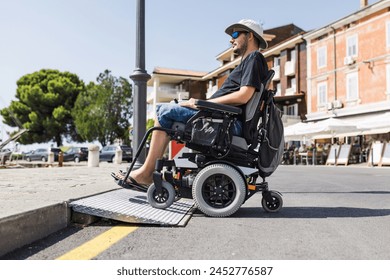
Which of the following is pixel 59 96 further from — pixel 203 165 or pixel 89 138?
pixel 203 165

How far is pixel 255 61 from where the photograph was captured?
141 inches

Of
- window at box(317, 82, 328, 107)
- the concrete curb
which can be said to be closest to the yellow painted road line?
the concrete curb

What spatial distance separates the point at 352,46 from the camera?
2916 cm

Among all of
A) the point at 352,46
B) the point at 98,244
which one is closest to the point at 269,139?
the point at 98,244

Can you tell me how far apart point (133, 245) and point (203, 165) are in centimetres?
129

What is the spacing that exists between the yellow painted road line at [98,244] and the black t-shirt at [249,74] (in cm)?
151

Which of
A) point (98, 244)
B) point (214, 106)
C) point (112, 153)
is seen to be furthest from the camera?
point (112, 153)

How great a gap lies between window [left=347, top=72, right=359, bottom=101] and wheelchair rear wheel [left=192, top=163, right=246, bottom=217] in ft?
90.3

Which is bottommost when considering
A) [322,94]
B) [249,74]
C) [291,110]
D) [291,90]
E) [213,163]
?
[213,163]

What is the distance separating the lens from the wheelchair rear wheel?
3.44 metres

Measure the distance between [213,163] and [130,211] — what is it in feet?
2.64

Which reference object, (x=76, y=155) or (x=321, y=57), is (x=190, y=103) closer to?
(x=321, y=57)

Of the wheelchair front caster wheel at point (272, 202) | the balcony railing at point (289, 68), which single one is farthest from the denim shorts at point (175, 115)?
the balcony railing at point (289, 68)

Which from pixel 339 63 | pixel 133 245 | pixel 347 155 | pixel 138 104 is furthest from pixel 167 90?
pixel 133 245
